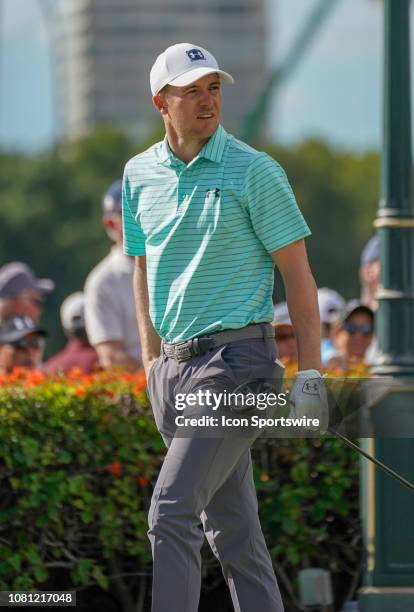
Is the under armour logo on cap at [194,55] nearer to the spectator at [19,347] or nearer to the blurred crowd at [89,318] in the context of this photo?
the blurred crowd at [89,318]

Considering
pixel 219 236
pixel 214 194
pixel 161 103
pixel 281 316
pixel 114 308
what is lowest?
pixel 281 316

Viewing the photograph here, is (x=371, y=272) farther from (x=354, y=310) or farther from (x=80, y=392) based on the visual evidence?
(x=80, y=392)

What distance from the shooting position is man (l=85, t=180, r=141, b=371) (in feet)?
27.0

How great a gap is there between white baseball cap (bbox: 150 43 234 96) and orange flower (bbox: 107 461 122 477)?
1916 millimetres

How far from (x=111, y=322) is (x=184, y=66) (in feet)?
9.77

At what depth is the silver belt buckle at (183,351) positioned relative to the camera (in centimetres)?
536

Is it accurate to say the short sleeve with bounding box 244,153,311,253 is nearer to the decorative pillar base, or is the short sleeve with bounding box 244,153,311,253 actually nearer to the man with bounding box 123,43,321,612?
the man with bounding box 123,43,321,612

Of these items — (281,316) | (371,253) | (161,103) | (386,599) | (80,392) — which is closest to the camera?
(161,103)

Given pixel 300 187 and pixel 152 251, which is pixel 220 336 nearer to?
pixel 152 251

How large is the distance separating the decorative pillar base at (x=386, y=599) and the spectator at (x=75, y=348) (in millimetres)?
2859

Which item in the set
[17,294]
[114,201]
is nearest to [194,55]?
[114,201]

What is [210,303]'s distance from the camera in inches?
210

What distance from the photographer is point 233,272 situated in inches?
210

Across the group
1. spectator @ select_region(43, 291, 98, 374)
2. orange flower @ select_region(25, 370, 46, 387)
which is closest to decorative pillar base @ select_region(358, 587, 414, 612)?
orange flower @ select_region(25, 370, 46, 387)
